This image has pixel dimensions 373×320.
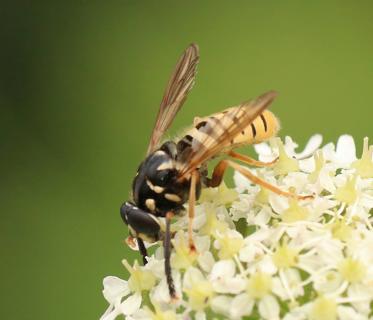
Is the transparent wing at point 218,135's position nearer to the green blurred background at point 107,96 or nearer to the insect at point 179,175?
the insect at point 179,175

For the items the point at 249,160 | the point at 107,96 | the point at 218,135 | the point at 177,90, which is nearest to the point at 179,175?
the point at 218,135

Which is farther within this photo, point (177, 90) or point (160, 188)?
point (177, 90)

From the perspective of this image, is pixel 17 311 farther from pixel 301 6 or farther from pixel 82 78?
pixel 301 6

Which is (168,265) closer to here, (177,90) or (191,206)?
(191,206)

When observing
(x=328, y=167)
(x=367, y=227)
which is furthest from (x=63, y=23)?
(x=367, y=227)

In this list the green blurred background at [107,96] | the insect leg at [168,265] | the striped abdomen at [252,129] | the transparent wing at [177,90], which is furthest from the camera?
the green blurred background at [107,96]

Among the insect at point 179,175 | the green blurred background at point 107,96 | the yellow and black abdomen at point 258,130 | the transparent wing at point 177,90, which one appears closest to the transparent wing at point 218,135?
the insect at point 179,175
